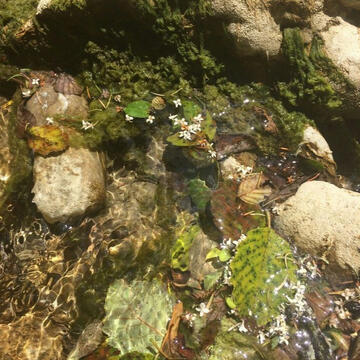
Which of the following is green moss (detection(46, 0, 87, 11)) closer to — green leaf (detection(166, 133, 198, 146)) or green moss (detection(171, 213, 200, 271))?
green leaf (detection(166, 133, 198, 146))

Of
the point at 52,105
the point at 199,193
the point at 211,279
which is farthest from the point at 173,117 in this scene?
the point at 211,279

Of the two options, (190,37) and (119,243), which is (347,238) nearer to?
(119,243)

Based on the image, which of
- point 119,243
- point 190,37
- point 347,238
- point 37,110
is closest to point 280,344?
point 347,238

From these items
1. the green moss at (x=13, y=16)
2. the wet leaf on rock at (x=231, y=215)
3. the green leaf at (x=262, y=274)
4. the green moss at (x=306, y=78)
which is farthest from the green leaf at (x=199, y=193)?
the green moss at (x=13, y=16)

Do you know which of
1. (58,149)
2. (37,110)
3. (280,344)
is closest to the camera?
(280,344)

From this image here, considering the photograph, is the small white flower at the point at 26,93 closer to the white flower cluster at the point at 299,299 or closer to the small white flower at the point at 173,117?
the small white flower at the point at 173,117

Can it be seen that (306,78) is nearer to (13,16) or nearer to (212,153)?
(212,153)
